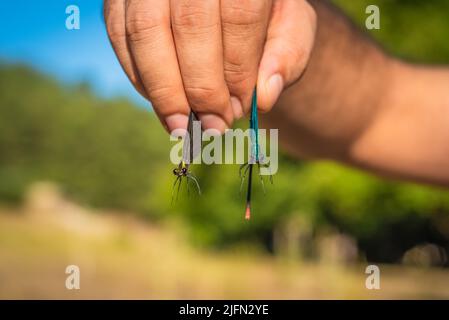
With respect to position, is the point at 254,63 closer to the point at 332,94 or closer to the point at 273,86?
the point at 273,86

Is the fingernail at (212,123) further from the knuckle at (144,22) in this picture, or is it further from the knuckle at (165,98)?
the knuckle at (144,22)

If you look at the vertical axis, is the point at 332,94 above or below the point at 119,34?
above

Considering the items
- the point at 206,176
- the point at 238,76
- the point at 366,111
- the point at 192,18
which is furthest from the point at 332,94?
the point at 206,176

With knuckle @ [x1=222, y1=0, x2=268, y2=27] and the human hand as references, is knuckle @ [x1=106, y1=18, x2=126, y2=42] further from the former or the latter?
knuckle @ [x1=222, y1=0, x2=268, y2=27]

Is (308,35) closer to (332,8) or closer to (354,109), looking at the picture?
(332,8)

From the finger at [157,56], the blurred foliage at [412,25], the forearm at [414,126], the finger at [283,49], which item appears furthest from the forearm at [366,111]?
the blurred foliage at [412,25]

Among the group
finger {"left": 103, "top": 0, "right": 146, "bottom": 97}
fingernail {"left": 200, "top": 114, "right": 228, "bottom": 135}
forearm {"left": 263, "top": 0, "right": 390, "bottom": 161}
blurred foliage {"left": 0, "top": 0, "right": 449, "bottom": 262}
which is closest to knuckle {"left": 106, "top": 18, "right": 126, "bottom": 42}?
finger {"left": 103, "top": 0, "right": 146, "bottom": 97}
